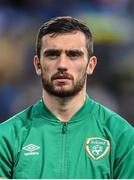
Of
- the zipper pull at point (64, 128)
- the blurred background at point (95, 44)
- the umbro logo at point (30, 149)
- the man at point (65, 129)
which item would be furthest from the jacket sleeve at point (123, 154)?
the blurred background at point (95, 44)

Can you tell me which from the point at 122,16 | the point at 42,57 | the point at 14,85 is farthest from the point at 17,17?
the point at 42,57

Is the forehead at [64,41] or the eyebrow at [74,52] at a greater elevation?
the forehead at [64,41]

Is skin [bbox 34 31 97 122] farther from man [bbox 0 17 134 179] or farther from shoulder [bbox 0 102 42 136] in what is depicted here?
shoulder [bbox 0 102 42 136]

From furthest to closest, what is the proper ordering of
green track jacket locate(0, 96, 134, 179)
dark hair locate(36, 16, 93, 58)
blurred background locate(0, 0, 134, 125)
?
blurred background locate(0, 0, 134, 125), dark hair locate(36, 16, 93, 58), green track jacket locate(0, 96, 134, 179)

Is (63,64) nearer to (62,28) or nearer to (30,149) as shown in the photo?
(62,28)

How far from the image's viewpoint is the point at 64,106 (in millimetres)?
2414

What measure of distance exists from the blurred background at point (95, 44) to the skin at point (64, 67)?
8.35ft

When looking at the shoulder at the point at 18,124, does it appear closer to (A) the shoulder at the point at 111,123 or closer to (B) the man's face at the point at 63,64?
(B) the man's face at the point at 63,64

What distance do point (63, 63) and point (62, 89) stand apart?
0.11m

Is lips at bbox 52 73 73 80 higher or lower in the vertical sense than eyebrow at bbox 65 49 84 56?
lower

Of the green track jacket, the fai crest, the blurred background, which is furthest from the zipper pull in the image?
the blurred background

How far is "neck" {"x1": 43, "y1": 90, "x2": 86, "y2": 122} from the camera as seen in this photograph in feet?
7.89

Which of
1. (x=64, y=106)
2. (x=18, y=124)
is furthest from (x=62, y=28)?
(x=18, y=124)

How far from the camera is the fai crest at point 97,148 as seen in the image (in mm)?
2268
